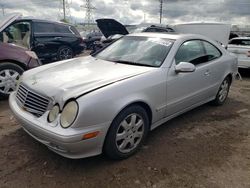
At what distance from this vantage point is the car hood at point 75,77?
2.81 m

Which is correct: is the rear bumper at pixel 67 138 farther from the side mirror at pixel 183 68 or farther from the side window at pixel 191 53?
the side window at pixel 191 53

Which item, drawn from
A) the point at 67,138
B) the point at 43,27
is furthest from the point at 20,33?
the point at 67,138

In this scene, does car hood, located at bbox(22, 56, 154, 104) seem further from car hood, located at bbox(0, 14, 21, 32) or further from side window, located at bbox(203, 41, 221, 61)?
car hood, located at bbox(0, 14, 21, 32)

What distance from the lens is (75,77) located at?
3.19 m

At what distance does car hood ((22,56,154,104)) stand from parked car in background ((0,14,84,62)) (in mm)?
3679

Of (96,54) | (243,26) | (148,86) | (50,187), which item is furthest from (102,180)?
(243,26)

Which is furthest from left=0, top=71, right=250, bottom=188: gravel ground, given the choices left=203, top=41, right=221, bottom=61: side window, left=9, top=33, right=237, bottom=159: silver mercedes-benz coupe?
left=203, top=41, right=221, bottom=61: side window

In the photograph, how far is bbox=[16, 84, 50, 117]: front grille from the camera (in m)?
2.86

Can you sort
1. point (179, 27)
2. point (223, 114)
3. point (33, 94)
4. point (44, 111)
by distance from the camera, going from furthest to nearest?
point (179, 27) < point (223, 114) < point (33, 94) < point (44, 111)

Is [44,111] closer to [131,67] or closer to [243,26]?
[131,67]

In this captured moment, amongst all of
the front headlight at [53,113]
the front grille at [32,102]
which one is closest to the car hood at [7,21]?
the front grille at [32,102]

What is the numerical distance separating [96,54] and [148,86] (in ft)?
5.15

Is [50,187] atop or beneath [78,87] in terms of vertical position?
beneath

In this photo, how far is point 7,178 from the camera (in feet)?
8.99
